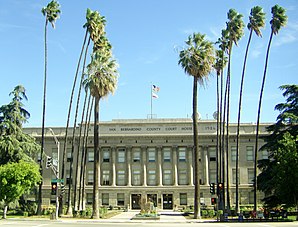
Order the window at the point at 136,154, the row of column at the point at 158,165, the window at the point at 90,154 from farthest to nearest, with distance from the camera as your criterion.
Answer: the window at the point at 90,154 → the window at the point at 136,154 → the row of column at the point at 158,165

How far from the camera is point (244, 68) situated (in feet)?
159

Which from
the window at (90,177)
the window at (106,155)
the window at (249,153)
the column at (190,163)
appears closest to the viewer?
the column at (190,163)

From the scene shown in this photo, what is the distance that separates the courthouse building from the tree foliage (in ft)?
79.5

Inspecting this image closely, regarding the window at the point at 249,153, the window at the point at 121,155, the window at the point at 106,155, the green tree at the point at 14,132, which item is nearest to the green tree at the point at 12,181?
the green tree at the point at 14,132

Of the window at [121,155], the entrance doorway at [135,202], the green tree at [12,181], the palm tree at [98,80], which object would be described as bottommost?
the entrance doorway at [135,202]

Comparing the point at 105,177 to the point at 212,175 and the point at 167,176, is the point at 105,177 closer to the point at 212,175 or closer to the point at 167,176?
the point at 167,176

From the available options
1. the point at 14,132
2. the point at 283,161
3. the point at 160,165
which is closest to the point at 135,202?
the point at 160,165

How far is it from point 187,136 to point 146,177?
1066cm

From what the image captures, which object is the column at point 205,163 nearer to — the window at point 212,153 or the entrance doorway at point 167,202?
the window at point 212,153

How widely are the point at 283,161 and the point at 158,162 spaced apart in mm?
A: 38610

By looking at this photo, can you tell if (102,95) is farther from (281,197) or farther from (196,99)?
(281,197)

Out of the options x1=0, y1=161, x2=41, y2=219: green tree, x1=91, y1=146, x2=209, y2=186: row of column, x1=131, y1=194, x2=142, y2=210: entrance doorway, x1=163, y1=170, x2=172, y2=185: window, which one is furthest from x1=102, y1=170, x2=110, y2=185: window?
x1=0, y1=161, x2=41, y2=219: green tree

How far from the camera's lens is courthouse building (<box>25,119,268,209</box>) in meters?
76.8

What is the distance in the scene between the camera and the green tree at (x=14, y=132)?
177 ft
